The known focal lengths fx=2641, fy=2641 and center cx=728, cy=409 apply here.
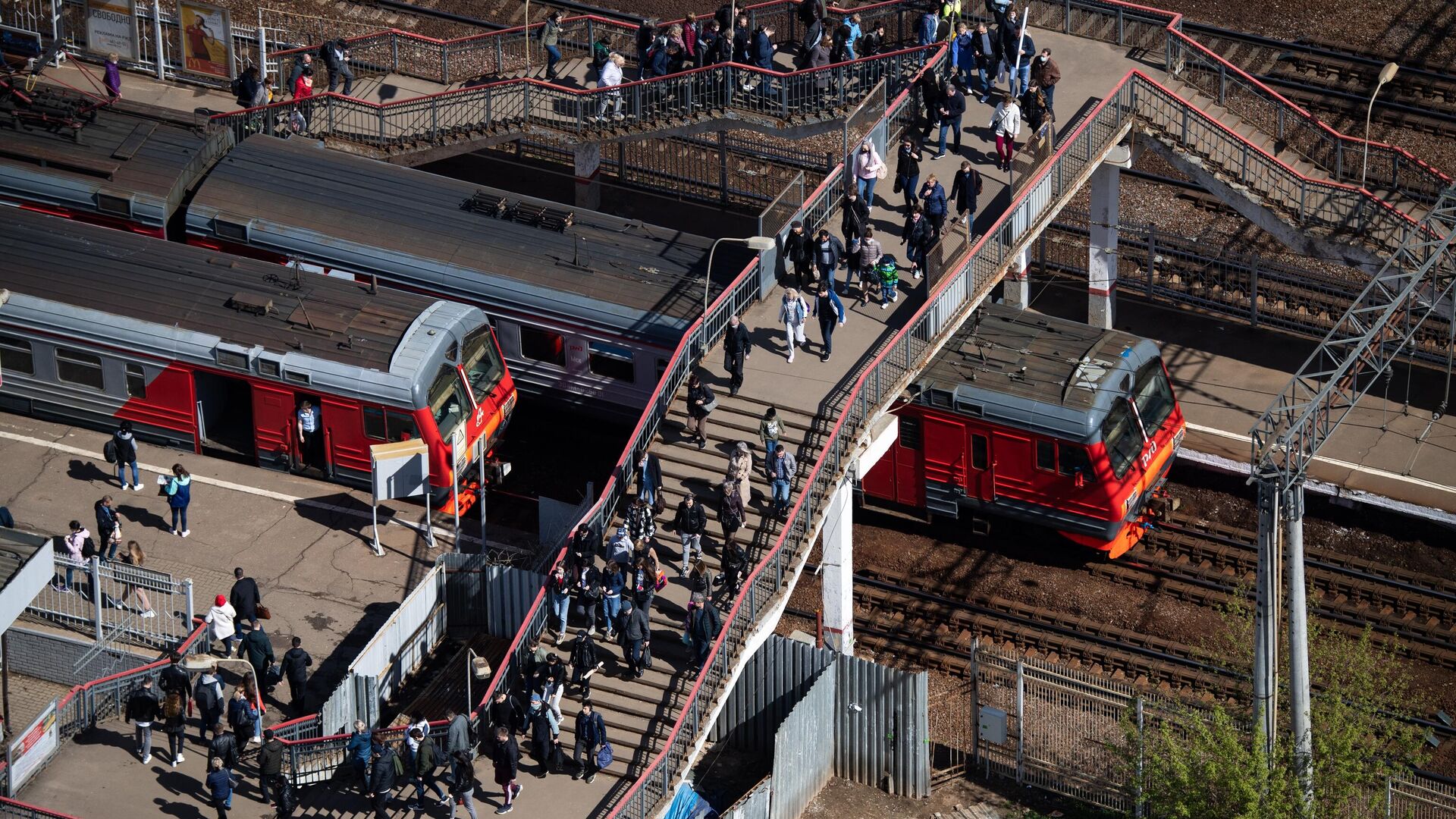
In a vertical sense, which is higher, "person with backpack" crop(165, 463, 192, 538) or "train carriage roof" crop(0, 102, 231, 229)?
"train carriage roof" crop(0, 102, 231, 229)

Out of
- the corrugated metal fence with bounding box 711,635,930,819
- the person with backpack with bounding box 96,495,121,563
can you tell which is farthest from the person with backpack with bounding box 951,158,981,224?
the person with backpack with bounding box 96,495,121,563

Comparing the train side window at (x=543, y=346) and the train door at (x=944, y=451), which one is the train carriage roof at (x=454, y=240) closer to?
the train side window at (x=543, y=346)

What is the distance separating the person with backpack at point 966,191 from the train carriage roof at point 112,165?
16.0 meters

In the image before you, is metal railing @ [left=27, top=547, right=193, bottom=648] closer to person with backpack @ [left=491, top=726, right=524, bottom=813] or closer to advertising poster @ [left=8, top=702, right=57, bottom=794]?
advertising poster @ [left=8, top=702, right=57, bottom=794]

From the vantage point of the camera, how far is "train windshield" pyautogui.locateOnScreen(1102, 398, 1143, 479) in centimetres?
4928

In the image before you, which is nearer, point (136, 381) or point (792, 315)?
point (792, 315)

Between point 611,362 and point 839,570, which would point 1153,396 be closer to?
point 839,570

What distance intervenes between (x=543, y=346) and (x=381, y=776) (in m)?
13.2

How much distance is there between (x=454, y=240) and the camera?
173 feet

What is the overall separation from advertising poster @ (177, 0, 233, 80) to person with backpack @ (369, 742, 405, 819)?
24.9 m

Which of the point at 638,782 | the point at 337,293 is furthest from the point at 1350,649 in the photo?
the point at 337,293

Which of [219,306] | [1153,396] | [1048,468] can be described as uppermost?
[219,306]

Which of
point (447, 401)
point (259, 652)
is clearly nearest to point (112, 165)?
point (447, 401)

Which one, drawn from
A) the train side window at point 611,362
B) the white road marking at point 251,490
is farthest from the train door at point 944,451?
the white road marking at point 251,490
